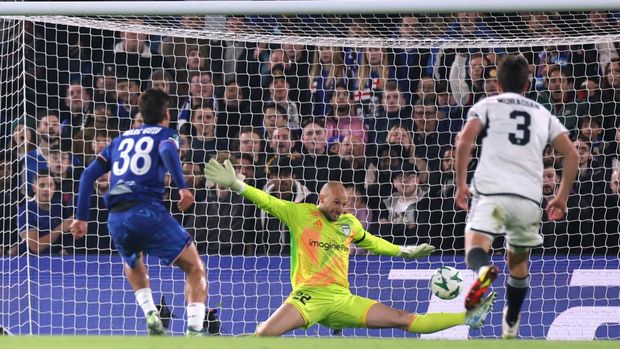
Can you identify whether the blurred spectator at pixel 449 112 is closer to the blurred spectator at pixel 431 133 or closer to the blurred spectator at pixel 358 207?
the blurred spectator at pixel 431 133

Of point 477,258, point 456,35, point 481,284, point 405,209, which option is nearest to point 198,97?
point 405,209

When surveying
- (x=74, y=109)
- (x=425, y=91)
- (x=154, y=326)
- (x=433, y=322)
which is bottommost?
(x=433, y=322)

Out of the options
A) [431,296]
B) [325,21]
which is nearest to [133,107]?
[325,21]

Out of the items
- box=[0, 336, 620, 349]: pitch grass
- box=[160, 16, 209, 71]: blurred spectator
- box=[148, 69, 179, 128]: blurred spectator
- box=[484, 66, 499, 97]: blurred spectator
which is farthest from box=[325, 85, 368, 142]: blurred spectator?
box=[0, 336, 620, 349]: pitch grass

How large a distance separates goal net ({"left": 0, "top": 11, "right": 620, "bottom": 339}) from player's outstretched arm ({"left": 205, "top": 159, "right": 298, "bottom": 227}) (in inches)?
39.8

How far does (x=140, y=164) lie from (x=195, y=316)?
111 cm

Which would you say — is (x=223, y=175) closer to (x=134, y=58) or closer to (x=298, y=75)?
(x=298, y=75)

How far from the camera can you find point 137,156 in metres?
8.95

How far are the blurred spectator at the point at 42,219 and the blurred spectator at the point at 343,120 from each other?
2.64 meters

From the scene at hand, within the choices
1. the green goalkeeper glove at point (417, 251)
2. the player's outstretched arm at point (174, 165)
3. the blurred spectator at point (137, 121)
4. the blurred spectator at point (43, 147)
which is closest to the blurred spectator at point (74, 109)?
the blurred spectator at point (43, 147)

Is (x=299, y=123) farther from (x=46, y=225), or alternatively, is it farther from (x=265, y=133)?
(x=46, y=225)

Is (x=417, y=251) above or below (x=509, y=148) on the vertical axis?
below

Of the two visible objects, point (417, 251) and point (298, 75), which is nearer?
point (417, 251)

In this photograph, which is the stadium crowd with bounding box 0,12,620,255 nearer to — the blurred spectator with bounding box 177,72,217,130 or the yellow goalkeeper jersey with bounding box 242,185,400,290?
the blurred spectator with bounding box 177,72,217,130
